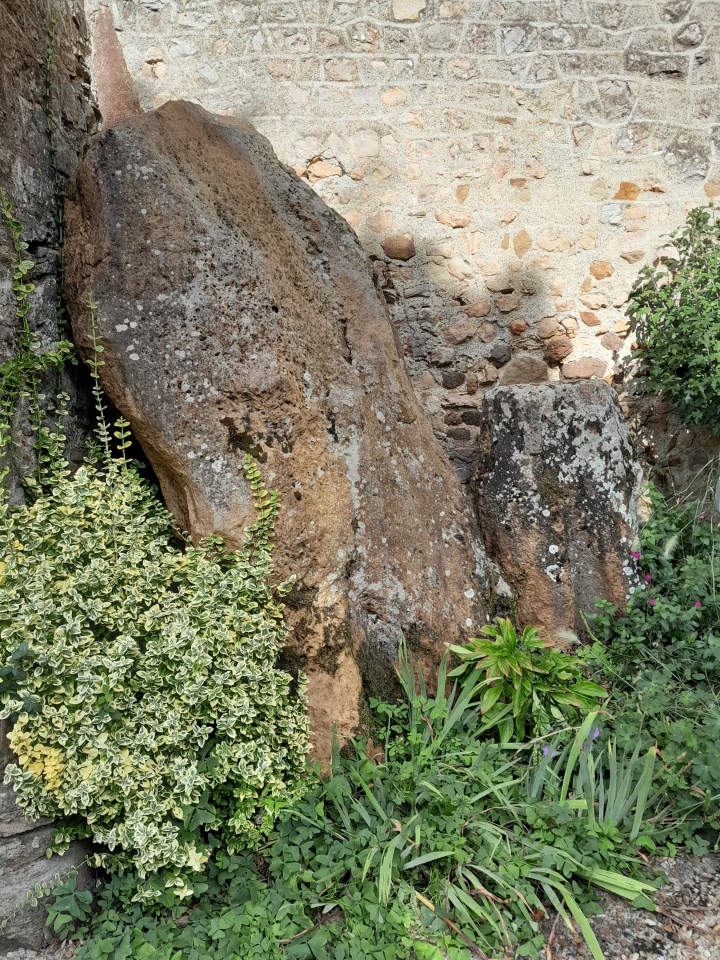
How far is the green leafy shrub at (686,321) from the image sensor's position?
3.45 meters

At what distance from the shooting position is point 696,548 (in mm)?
3322

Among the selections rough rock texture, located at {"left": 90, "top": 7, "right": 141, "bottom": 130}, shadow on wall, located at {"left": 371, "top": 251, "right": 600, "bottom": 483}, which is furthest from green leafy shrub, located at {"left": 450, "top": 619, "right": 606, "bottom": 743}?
rough rock texture, located at {"left": 90, "top": 7, "right": 141, "bottom": 130}

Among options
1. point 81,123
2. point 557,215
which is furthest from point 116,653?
point 557,215

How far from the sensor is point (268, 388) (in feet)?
7.96

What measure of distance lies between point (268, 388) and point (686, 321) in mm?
2384

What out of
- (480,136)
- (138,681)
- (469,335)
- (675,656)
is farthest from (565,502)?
(480,136)

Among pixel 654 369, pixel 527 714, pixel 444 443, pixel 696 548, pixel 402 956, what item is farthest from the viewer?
pixel 444 443

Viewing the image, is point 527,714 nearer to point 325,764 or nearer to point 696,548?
point 325,764

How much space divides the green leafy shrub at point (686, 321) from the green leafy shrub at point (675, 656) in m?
0.59

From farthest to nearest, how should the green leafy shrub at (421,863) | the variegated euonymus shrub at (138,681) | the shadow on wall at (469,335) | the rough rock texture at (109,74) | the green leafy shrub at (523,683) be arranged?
the shadow on wall at (469,335) < the rough rock texture at (109,74) < the green leafy shrub at (523,683) < the variegated euonymus shrub at (138,681) < the green leafy shrub at (421,863)

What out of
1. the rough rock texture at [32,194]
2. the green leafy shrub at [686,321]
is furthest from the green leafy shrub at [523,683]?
the green leafy shrub at [686,321]

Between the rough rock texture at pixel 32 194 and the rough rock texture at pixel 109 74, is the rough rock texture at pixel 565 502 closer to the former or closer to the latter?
the rough rock texture at pixel 32 194

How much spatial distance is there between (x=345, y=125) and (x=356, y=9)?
2.01 ft

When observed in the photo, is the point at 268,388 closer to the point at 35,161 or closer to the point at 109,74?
the point at 35,161
